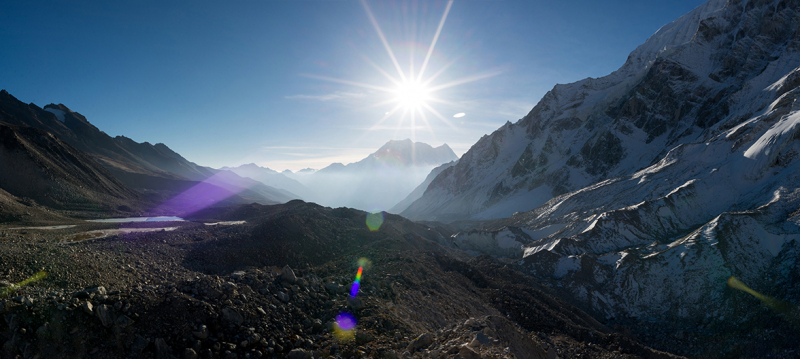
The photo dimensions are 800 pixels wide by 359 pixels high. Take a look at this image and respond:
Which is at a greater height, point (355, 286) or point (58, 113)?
point (58, 113)

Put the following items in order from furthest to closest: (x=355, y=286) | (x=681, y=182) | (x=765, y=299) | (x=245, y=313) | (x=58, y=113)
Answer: (x=58, y=113) < (x=681, y=182) < (x=765, y=299) < (x=355, y=286) < (x=245, y=313)

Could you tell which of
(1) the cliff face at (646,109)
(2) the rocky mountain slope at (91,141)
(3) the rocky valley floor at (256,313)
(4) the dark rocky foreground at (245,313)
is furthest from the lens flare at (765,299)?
(2) the rocky mountain slope at (91,141)

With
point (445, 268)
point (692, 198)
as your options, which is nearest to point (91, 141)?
point (445, 268)

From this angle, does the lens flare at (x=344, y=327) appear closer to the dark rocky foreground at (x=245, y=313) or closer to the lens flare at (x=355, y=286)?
the dark rocky foreground at (x=245, y=313)

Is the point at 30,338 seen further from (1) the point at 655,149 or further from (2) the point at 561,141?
(2) the point at 561,141

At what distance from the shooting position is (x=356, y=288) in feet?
41.4

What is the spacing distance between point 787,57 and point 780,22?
1708 cm

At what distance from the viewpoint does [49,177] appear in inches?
1539

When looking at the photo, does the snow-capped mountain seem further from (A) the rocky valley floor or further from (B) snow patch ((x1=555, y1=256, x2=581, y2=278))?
(A) the rocky valley floor

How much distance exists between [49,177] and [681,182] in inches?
3165

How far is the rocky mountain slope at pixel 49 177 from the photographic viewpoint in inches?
1421

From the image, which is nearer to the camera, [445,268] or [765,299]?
[765,299]

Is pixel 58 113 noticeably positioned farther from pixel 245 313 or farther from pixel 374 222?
pixel 245 313

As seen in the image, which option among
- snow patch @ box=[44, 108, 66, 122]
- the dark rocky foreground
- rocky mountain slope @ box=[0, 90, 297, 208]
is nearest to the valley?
the dark rocky foreground
